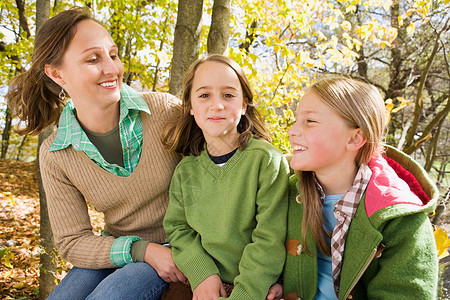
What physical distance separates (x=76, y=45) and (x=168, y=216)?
3.39 feet

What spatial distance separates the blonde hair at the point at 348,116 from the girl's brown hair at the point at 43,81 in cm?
132

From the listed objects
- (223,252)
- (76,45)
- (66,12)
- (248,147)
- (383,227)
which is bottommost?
(223,252)

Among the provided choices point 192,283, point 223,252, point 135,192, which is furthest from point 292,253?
point 135,192

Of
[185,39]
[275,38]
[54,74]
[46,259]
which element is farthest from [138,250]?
[275,38]

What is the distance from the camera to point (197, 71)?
1.95m

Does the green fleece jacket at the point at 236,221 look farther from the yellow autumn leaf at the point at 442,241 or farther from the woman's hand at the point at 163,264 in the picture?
the yellow autumn leaf at the point at 442,241

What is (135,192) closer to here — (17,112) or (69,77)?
(69,77)

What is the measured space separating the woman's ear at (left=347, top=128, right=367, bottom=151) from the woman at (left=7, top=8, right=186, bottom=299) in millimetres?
1013

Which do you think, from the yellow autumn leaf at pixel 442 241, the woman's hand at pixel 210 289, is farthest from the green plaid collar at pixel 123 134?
the yellow autumn leaf at pixel 442 241

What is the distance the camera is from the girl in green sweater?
168 cm

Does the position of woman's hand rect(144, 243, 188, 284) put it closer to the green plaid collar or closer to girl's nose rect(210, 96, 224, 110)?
the green plaid collar

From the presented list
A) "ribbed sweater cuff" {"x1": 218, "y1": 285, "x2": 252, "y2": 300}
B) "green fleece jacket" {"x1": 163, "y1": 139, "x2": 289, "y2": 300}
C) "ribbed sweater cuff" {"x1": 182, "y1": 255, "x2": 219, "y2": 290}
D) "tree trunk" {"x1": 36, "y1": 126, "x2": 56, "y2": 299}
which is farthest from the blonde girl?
"tree trunk" {"x1": 36, "y1": 126, "x2": 56, "y2": 299}

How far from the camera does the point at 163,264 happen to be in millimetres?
1855

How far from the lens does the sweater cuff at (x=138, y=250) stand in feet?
6.23
